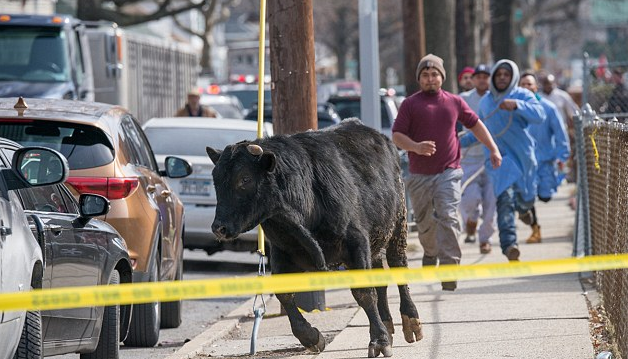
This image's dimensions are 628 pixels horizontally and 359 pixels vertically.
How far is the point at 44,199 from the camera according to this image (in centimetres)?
724

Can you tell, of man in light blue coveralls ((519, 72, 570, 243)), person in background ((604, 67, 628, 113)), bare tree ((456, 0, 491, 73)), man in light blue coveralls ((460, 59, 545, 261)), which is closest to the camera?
man in light blue coveralls ((460, 59, 545, 261))

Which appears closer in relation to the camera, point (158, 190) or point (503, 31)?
point (158, 190)

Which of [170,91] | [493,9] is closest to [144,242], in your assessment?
[170,91]

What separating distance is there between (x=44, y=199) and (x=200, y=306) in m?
5.53

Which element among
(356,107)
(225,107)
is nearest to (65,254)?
(356,107)

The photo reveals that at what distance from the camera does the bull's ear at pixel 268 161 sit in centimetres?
768

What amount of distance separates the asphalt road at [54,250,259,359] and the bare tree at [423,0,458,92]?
230 inches

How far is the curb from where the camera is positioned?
8.89 m

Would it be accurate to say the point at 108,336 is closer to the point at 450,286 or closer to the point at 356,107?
the point at 450,286

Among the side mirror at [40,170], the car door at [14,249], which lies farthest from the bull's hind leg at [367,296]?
the car door at [14,249]

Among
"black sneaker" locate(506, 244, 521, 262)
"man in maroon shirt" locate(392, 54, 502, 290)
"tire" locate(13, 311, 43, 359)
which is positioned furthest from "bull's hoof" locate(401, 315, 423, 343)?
"black sneaker" locate(506, 244, 521, 262)

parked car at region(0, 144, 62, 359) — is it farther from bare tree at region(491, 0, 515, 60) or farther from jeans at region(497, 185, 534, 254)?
bare tree at region(491, 0, 515, 60)

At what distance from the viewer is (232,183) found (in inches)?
302

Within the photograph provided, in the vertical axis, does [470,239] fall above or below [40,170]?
below
